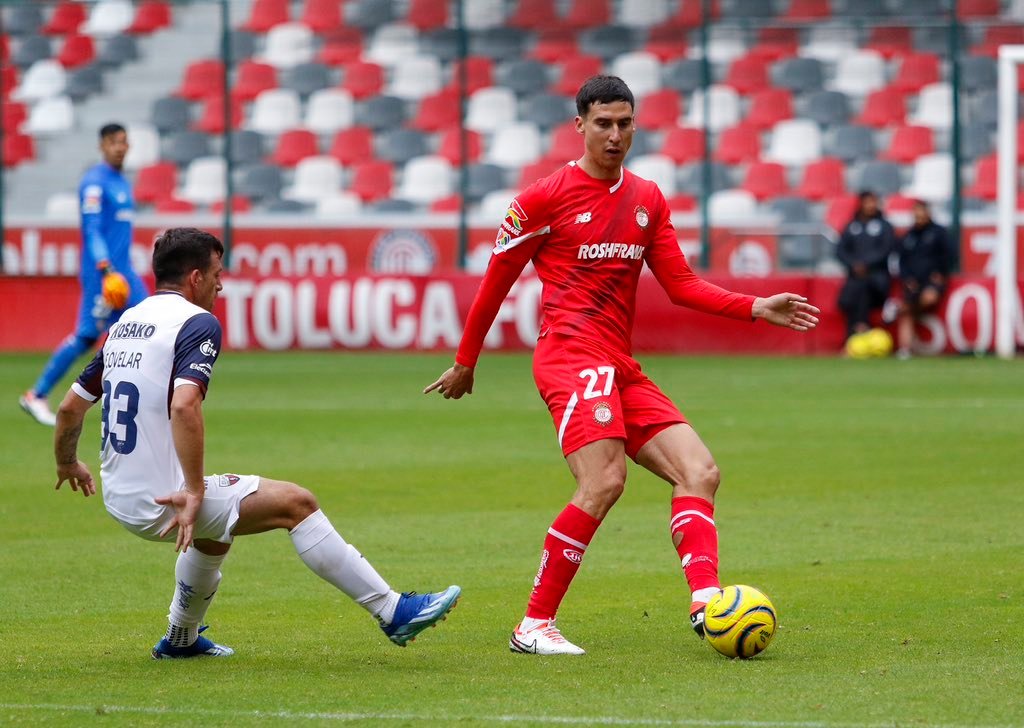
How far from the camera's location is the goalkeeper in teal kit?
14391 mm

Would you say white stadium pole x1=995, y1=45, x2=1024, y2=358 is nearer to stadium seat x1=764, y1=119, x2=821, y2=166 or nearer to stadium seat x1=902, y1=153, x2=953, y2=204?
stadium seat x1=902, y1=153, x2=953, y2=204

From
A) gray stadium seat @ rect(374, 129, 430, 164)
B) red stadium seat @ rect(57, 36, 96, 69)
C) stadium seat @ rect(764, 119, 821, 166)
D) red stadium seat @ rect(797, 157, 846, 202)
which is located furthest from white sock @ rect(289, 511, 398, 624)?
red stadium seat @ rect(57, 36, 96, 69)

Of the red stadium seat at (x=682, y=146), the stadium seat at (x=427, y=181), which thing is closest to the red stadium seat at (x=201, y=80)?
the stadium seat at (x=427, y=181)

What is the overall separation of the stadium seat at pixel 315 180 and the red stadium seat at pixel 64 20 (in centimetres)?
478

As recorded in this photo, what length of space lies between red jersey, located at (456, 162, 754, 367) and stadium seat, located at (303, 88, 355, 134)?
72.8ft

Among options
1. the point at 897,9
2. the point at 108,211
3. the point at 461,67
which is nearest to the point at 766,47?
the point at 897,9

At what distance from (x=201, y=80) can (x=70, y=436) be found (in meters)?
22.9

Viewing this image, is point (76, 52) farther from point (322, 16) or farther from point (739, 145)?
point (739, 145)

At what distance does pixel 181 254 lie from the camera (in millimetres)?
6008

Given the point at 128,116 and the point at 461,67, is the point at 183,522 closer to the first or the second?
the point at 461,67

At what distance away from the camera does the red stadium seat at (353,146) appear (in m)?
28.2

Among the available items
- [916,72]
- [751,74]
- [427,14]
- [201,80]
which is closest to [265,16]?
[201,80]

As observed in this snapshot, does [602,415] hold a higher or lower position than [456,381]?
lower

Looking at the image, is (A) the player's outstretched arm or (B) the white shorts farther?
(A) the player's outstretched arm
